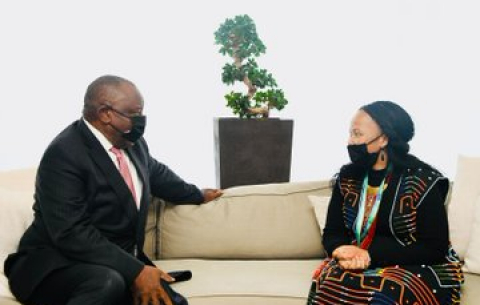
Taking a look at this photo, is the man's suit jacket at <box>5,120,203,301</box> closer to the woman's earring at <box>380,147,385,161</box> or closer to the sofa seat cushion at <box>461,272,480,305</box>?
the woman's earring at <box>380,147,385,161</box>

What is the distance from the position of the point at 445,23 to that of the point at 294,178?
1238mm

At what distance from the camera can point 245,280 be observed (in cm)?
188

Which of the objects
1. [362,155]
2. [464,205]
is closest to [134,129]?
[362,155]

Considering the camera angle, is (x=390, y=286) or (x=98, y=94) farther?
(x=98, y=94)

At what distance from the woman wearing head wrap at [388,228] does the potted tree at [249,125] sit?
0.83 meters

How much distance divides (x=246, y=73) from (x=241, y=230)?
860 millimetres

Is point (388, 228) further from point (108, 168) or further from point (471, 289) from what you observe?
point (108, 168)

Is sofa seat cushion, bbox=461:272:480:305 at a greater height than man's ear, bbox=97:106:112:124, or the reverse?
man's ear, bbox=97:106:112:124

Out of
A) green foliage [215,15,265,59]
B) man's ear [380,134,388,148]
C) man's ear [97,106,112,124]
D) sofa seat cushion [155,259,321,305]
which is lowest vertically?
sofa seat cushion [155,259,321,305]

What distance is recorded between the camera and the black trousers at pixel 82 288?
62.1 inches

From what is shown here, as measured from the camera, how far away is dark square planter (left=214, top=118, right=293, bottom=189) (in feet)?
8.68

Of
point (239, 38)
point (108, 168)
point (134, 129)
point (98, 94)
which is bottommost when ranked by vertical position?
point (108, 168)

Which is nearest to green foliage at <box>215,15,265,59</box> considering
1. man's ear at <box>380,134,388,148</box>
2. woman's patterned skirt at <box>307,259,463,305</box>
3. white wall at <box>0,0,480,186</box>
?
white wall at <box>0,0,480,186</box>

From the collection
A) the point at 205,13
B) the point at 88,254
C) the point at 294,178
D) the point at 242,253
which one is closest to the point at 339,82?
the point at 294,178
